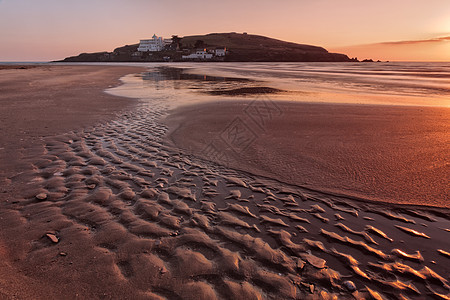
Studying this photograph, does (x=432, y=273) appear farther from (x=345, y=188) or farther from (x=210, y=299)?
(x=210, y=299)

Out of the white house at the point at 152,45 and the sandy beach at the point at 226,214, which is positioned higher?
the white house at the point at 152,45

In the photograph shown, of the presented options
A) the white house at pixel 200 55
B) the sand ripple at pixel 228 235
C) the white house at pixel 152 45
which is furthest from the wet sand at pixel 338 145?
the white house at pixel 152 45

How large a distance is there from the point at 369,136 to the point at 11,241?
853 cm

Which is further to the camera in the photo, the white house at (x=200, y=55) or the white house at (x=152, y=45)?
the white house at (x=152, y=45)

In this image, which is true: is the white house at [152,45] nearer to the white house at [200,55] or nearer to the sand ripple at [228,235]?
the white house at [200,55]

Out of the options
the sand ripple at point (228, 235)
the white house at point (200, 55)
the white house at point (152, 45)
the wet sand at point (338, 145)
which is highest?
the white house at point (152, 45)

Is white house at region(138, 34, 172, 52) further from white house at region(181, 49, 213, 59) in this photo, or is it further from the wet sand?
the wet sand

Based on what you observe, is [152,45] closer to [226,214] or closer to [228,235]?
[226,214]

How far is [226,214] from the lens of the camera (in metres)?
3.73

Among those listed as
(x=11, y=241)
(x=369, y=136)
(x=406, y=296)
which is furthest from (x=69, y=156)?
(x=369, y=136)

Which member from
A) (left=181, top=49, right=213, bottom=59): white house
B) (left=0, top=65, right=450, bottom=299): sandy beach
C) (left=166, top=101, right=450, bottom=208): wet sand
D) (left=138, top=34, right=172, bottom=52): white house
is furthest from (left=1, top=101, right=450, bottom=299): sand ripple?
(left=138, top=34, right=172, bottom=52): white house

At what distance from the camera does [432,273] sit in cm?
264

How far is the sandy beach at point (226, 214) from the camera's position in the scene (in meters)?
2.49

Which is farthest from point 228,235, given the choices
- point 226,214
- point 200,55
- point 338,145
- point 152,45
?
point 152,45
